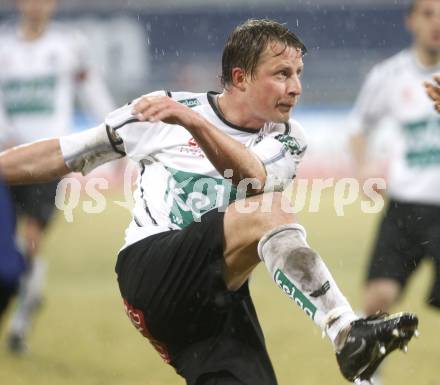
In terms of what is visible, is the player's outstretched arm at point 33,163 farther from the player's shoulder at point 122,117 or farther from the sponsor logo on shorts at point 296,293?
the sponsor logo on shorts at point 296,293

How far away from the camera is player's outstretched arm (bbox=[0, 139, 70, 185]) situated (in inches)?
175

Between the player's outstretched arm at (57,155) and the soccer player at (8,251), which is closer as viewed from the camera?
the soccer player at (8,251)

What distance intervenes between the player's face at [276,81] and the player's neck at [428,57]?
2838mm

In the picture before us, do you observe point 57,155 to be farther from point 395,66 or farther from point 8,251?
point 395,66

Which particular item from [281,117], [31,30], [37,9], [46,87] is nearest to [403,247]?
[281,117]

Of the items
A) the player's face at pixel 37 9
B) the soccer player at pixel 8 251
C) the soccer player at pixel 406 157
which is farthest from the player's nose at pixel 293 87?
the player's face at pixel 37 9

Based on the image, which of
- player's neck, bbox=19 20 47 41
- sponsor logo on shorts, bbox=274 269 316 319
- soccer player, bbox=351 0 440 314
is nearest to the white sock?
sponsor logo on shorts, bbox=274 269 316 319

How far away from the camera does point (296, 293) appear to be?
380 centimetres

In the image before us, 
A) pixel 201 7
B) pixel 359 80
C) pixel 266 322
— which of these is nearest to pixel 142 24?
pixel 201 7

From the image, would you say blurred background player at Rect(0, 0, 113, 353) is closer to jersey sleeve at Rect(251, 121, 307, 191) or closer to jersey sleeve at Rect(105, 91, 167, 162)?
jersey sleeve at Rect(105, 91, 167, 162)

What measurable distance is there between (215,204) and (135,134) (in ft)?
1.45

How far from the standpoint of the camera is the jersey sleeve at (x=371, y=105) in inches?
273

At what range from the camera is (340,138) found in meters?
17.7

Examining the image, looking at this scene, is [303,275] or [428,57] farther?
[428,57]
